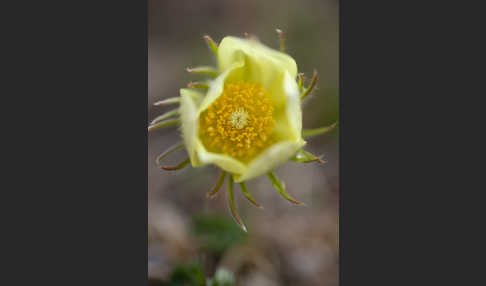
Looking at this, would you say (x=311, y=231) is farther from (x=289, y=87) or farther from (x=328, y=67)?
(x=289, y=87)

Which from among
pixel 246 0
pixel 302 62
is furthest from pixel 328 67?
pixel 246 0

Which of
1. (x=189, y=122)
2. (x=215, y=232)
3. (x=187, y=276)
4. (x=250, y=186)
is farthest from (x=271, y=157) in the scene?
(x=250, y=186)

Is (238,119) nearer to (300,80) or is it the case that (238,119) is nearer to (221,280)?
(300,80)

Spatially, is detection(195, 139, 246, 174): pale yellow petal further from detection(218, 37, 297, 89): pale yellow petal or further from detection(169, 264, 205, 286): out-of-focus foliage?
detection(169, 264, 205, 286): out-of-focus foliage

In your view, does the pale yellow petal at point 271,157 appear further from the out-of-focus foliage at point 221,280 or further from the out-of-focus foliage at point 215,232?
the out-of-focus foliage at point 215,232

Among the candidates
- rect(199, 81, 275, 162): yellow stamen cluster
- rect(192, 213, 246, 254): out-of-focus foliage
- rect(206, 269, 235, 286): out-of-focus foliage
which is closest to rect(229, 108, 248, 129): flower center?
rect(199, 81, 275, 162): yellow stamen cluster

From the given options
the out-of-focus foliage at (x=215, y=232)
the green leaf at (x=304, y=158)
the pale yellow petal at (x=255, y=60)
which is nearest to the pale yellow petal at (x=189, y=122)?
the pale yellow petal at (x=255, y=60)

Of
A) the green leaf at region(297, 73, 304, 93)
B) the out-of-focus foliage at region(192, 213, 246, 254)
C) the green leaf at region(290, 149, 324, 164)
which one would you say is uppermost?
the green leaf at region(297, 73, 304, 93)
